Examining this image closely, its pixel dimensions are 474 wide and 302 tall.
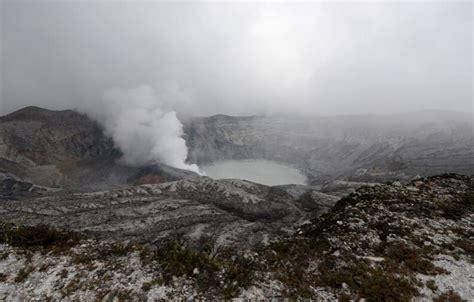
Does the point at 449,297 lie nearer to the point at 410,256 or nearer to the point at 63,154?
the point at 410,256

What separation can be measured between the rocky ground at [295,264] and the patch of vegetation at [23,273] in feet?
0.13

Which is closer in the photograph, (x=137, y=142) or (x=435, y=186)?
(x=435, y=186)

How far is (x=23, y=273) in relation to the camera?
35.4ft

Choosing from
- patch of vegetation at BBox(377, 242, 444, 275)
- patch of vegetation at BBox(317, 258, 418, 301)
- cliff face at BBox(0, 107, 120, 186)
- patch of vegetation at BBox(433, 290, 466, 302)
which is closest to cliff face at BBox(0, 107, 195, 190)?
cliff face at BBox(0, 107, 120, 186)

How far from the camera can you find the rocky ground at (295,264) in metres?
9.11

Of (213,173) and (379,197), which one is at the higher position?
(379,197)

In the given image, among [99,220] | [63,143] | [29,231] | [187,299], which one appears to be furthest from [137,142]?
[187,299]

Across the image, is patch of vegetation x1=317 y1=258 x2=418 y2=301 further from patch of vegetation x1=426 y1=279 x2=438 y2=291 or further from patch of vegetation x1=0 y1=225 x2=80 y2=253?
patch of vegetation x1=0 y1=225 x2=80 y2=253

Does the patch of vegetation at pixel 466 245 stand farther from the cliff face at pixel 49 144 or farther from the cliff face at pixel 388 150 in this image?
the cliff face at pixel 49 144

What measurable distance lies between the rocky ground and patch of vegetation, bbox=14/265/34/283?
0.13ft

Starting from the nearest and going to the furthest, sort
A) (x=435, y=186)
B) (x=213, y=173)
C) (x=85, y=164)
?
(x=435, y=186)
(x=85, y=164)
(x=213, y=173)

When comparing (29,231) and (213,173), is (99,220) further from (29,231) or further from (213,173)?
(213,173)

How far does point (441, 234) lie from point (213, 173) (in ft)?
530

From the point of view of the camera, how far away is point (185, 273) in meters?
9.94
